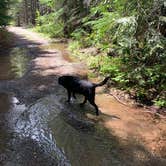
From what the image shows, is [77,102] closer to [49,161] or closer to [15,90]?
[15,90]

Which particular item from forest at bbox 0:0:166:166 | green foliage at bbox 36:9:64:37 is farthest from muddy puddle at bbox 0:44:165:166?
green foliage at bbox 36:9:64:37

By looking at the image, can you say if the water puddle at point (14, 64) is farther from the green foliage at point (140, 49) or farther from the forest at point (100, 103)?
the green foliage at point (140, 49)

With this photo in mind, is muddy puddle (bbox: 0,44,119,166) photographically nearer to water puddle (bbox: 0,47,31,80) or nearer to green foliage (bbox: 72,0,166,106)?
green foliage (bbox: 72,0,166,106)

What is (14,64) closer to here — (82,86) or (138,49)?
(138,49)

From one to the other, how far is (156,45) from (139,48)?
4.35ft

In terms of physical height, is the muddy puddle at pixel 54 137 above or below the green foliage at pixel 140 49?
below

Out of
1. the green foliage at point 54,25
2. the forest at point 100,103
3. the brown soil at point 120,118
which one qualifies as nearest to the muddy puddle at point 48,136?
the forest at point 100,103

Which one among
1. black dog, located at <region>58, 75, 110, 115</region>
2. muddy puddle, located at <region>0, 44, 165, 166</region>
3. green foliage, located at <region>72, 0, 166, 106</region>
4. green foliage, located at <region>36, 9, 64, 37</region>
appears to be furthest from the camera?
green foliage, located at <region>36, 9, 64, 37</region>

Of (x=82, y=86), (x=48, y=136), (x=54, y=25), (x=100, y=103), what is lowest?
(x=48, y=136)

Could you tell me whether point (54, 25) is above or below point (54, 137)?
above

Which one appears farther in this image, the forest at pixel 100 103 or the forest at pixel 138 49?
the forest at pixel 138 49

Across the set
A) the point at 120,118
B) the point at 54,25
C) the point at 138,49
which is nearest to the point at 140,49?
the point at 138,49

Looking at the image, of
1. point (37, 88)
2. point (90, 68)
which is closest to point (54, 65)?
point (90, 68)

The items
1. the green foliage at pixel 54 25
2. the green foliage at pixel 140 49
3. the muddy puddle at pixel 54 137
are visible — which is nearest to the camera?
the muddy puddle at pixel 54 137
